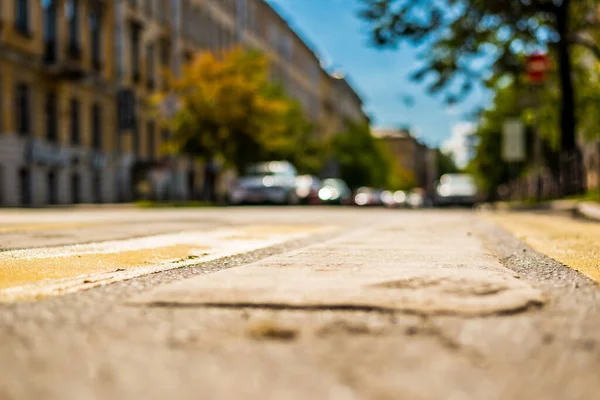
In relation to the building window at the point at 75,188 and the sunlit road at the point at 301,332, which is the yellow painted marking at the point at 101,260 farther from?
the building window at the point at 75,188

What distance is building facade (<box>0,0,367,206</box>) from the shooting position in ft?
87.4

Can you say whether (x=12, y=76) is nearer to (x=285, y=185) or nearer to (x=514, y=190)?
(x=285, y=185)

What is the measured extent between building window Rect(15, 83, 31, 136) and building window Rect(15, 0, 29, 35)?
1.68 meters

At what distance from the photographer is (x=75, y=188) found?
1223 inches

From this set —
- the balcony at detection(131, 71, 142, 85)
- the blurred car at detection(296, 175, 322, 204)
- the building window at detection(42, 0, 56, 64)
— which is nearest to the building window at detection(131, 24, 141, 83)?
the balcony at detection(131, 71, 142, 85)

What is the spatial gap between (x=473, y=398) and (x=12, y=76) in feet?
87.2

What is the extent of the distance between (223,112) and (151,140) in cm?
727

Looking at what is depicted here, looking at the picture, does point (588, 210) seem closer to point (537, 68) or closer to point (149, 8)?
point (537, 68)

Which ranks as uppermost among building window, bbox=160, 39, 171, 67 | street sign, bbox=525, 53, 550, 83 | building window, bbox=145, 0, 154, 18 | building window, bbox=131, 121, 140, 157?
building window, bbox=145, 0, 154, 18

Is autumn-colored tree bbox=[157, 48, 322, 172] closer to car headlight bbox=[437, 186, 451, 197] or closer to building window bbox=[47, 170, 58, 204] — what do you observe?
building window bbox=[47, 170, 58, 204]

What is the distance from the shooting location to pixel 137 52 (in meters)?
37.8

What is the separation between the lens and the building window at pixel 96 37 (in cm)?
3262

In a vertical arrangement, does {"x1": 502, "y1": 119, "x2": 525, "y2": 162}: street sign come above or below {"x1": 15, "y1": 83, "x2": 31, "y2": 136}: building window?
below

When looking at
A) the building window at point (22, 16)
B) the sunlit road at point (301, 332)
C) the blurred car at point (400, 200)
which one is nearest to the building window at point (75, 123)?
the building window at point (22, 16)
